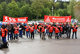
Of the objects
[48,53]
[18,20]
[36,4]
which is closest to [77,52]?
[48,53]

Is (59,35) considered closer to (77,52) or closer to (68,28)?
(68,28)

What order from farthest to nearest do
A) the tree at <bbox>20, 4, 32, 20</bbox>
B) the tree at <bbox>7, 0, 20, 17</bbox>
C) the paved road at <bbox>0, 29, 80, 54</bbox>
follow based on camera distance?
the tree at <bbox>20, 4, 32, 20</bbox>
the tree at <bbox>7, 0, 20, 17</bbox>
the paved road at <bbox>0, 29, 80, 54</bbox>

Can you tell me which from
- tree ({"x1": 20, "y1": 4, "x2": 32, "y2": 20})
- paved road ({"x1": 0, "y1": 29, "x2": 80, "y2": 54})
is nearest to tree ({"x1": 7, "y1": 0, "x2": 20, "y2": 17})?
tree ({"x1": 20, "y1": 4, "x2": 32, "y2": 20})

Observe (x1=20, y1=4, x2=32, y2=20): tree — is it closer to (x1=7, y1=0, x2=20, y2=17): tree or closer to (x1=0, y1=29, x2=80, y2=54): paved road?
(x1=7, y1=0, x2=20, y2=17): tree

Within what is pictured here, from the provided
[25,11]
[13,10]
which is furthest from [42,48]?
Result: [25,11]

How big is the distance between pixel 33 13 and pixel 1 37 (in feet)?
153

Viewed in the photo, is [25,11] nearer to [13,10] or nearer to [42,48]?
[13,10]

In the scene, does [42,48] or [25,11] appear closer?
[42,48]

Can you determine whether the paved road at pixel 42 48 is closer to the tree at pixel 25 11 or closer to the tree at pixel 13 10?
the tree at pixel 13 10

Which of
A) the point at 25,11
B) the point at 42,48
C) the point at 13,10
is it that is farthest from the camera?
the point at 25,11

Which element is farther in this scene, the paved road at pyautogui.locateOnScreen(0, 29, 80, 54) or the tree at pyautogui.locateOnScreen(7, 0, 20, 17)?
the tree at pyautogui.locateOnScreen(7, 0, 20, 17)

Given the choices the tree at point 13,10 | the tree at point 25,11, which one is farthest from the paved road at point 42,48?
the tree at point 25,11

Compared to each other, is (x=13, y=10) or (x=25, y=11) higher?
(x=13, y=10)

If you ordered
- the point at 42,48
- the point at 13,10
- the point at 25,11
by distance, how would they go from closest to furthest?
the point at 42,48 → the point at 13,10 → the point at 25,11
